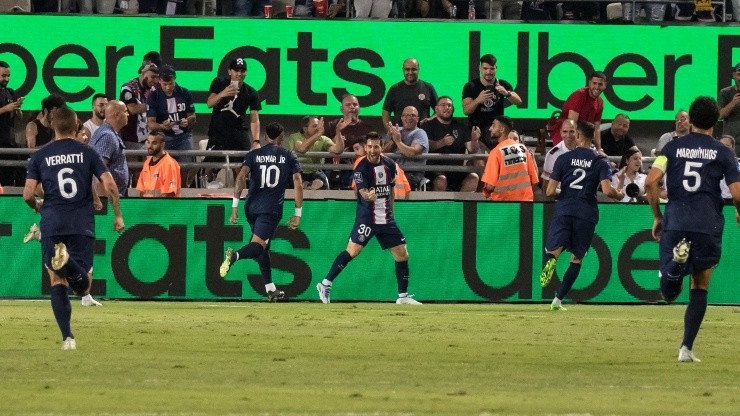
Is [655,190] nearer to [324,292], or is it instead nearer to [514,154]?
[514,154]

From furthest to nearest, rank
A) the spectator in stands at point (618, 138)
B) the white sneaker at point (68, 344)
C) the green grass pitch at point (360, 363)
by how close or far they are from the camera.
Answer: the spectator in stands at point (618, 138), the white sneaker at point (68, 344), the green grass pitch at point (360, 363)

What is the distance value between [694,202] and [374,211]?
28.1 feet

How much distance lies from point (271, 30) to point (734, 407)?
1571 cm

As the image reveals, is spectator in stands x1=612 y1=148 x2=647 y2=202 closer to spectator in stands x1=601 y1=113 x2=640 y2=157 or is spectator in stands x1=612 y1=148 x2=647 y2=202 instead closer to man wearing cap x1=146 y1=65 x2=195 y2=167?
spectator in stands x1=601 y1=113 x2=640 y2=157

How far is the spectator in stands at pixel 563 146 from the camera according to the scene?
68.0 ft

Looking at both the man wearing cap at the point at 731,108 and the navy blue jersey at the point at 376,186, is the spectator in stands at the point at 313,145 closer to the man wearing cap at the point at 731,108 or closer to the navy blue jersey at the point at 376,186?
the navy blue jersey at the point at 376,186

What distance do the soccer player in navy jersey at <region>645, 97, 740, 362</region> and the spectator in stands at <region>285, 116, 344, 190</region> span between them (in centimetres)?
1001

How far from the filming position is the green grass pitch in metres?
9.24

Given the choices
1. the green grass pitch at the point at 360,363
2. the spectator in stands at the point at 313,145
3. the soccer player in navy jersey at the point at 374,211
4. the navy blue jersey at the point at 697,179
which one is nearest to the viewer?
the green grass pitch at the point at 360,363

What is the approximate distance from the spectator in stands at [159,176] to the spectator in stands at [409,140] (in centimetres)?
300

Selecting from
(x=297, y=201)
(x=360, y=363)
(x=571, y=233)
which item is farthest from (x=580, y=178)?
(x=360, y=363)

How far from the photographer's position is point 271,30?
78.9ft

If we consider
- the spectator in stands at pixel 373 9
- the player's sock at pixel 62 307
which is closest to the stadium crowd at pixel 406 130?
the spectator in stands at pixel 373 9

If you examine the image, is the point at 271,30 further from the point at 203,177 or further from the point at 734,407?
the point at 734,407
